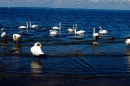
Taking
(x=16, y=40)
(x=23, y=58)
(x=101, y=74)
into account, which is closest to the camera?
(x=101, y=74)

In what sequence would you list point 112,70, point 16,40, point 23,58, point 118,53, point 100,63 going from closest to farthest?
1. point 112,70
2. point 100,63
3. point 23,58
4. point 118,53
5. point 16,40

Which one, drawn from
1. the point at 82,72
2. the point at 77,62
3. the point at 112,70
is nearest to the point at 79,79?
the point at 82,72

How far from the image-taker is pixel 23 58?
21.1 meters

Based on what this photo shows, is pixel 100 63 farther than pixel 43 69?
Yes

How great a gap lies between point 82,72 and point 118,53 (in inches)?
322

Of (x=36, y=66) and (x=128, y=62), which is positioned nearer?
(x=36, y=66)

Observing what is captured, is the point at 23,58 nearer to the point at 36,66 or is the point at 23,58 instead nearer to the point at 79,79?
the point at 36,66

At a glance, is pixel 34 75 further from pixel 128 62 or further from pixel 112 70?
pixel 128 62

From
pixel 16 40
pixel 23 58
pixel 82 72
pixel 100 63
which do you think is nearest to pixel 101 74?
pixel 82 72

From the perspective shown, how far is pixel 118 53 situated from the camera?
2397 centimetres

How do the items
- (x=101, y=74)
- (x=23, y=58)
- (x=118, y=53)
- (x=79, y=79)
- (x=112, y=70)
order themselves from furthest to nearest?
(x=118, y=53) → (x=23, y=58) → (x=112, y=70) → (x=101, y=74) → (x=79, y=79)

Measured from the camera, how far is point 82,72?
1667 cm

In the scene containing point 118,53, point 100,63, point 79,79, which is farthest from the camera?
point 118,53

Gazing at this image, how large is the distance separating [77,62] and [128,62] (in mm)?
3694
